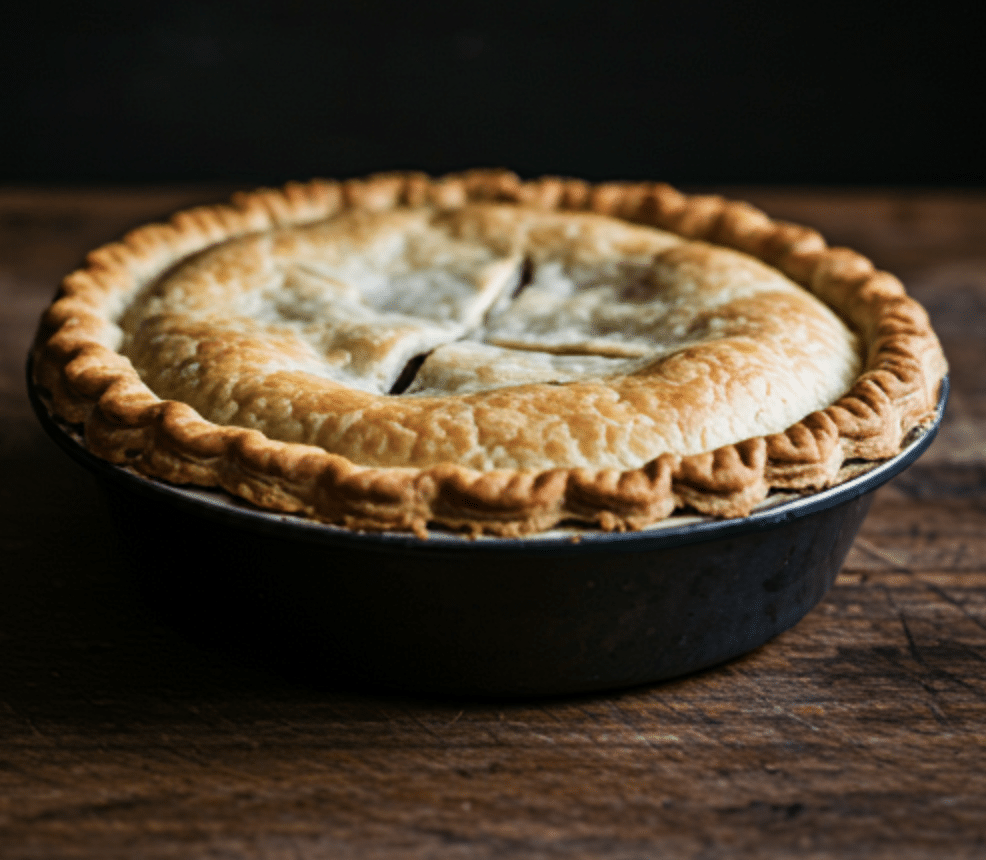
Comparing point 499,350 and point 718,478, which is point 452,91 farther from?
point 718,478

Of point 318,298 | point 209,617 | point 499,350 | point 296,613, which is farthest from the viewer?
point 318,298

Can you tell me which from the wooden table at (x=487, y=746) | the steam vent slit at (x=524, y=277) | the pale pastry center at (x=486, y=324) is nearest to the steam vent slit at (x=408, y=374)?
the pale pastry center at (x=486, y=324)

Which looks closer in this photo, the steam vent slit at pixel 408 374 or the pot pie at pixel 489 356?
the pot pie at pixel 489 356

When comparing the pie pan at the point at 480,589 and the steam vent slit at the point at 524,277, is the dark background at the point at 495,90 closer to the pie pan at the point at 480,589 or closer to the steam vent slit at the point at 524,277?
the steam vent slit at the point at 524,277

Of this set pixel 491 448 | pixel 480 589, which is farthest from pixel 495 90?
pixel 480 589

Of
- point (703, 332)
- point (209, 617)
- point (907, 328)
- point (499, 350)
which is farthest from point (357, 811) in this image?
point (907, 328)

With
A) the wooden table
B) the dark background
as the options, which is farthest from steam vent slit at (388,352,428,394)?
the dark background

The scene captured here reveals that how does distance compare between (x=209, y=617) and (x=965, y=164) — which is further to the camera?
(x=965, y=164)
